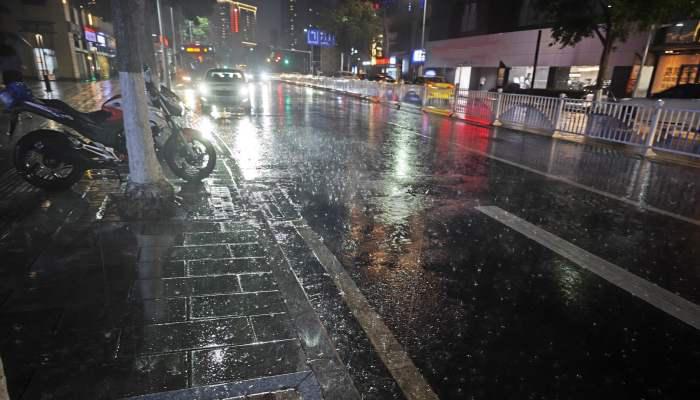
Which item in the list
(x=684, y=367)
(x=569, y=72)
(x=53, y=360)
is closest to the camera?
(x=53, y=360)

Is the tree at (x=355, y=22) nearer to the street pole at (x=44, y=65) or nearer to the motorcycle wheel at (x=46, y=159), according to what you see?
the street pole at (x=44, y=65)

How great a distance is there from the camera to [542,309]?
11.6 feet

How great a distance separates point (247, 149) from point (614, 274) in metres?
7.66

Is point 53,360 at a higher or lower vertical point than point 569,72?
lower

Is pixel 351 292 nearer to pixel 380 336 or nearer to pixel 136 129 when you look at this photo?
pixel 380 336

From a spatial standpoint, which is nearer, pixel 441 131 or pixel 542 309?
pixel 542 309

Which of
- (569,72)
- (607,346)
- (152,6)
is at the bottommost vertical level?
(607,346)

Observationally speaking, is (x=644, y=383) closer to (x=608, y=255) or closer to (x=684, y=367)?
(x=684, y=367)

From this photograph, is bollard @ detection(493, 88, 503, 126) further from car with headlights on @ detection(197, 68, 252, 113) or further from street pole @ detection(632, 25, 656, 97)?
street pole @ detection(632, 25, 656, 97)

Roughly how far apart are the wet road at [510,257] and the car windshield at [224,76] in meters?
9.19

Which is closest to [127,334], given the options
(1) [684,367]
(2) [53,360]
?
(2) [53,360]

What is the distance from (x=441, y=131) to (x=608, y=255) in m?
10.1

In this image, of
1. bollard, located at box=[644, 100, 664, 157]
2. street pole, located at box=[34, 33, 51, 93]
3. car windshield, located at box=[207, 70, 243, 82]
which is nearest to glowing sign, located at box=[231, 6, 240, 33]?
street pole, located at box=[34, 33, 51, 93]

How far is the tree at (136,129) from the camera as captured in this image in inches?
192
